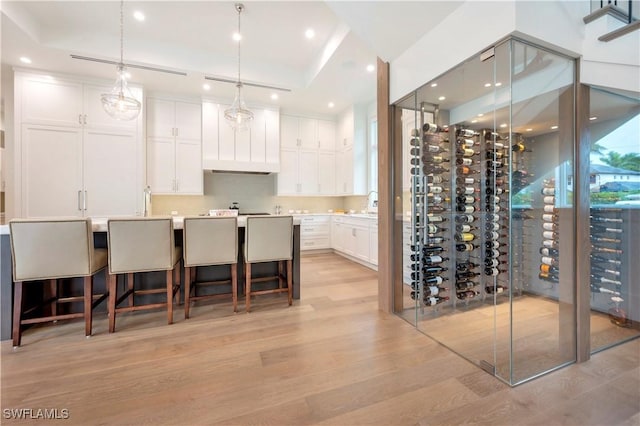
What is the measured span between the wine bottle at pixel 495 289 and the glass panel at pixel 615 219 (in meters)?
0.64

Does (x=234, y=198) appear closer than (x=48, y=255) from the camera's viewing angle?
No

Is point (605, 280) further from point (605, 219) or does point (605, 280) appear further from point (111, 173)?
point (111, 173)

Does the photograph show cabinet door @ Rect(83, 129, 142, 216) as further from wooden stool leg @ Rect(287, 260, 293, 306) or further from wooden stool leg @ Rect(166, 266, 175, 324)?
wooden stool leg @ Rect(287, 260, 293, 306)

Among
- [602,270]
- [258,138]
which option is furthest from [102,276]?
[602,270]

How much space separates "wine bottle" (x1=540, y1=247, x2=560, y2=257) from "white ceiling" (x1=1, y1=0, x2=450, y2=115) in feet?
6.17

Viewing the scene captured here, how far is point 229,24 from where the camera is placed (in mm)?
3301

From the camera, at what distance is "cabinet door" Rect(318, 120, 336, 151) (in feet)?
19.1

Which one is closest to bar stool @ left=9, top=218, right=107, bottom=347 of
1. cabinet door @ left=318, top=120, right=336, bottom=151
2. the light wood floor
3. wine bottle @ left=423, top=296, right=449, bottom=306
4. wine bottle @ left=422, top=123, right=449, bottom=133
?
the light wood floor

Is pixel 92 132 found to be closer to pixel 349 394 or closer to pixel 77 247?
pixel 77 247

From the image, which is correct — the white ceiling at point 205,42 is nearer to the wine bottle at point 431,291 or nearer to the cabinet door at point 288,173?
the cabinet door at point 288,173

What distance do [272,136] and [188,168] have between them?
1725mm

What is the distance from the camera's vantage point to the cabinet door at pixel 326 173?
19.1 feet

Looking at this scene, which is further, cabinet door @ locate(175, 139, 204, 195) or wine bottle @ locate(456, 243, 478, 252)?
cabinet door @ locate(175, 139, 204, 195)

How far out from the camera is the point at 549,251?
6.23 ft
